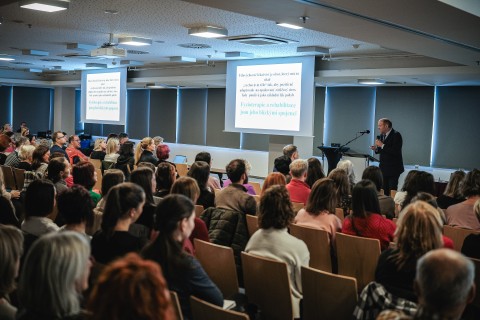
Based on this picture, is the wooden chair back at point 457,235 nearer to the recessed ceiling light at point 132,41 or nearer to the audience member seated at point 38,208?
the audience member seated at point 38,208

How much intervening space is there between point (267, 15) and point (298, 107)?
4.56m

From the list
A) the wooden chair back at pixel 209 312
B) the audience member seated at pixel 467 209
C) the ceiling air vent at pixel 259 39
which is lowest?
the wooden chair back at pixel 209 312

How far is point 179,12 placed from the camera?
21.8 ft

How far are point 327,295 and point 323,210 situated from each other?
4.55 feet

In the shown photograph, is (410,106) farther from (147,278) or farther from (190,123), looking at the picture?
(147,278)

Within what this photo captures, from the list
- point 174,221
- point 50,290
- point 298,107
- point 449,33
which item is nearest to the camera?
point 50,290

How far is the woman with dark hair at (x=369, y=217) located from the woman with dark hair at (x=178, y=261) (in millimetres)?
1697

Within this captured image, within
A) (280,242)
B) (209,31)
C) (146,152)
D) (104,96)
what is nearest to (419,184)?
(280,242)

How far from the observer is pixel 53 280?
5.92 ft

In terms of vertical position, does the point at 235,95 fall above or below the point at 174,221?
above

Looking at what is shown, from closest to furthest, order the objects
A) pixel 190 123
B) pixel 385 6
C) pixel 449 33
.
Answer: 1. pixel 385 6
2. pixel 449 33
3. pixel 190 123

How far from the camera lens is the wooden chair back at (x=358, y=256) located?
12.3 feet

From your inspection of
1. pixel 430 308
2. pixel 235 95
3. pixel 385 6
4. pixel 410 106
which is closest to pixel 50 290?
pixel 430 308

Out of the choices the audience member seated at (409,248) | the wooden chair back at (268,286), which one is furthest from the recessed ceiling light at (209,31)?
the audience member seated at (409,248)
